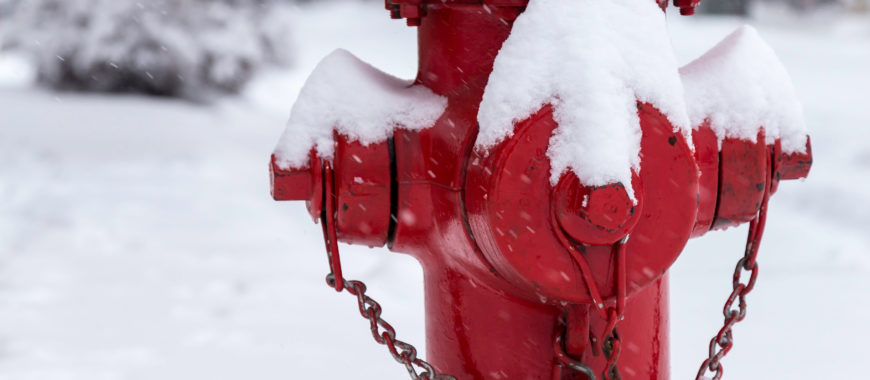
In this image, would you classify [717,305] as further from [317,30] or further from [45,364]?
[317,30]

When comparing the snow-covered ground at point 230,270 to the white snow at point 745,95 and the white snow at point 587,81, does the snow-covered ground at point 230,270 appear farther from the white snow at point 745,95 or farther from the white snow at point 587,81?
the white snow at point 587,81

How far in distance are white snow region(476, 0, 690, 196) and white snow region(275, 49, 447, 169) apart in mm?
158

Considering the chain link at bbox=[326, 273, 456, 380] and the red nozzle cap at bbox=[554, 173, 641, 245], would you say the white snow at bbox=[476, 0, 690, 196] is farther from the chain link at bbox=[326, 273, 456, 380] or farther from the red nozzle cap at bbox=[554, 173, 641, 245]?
the chain link at bbox=[326, 273, 456, 380]

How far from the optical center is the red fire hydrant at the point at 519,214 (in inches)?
39.9

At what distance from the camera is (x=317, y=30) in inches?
739

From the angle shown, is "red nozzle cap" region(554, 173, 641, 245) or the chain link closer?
"red nozzle cap" region(554, 173, 641, 245)

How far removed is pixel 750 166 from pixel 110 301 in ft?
7.73

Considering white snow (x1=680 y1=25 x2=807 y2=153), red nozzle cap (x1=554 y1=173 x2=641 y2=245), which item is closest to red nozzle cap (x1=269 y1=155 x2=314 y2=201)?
red nozzle cap (x1=554 y1=173 x2=641 y2=245)

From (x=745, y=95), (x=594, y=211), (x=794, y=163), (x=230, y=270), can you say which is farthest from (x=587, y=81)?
(x=230, y=270)

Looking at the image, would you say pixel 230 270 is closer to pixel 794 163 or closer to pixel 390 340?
pixel 390 340

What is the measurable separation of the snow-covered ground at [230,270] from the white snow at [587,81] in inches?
47.8

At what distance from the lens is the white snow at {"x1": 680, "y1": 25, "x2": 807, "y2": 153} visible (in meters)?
1.18

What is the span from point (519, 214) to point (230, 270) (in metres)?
2.34

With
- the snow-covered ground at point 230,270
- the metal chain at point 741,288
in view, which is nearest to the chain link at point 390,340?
the metal chain at point 741,288
